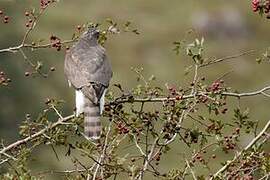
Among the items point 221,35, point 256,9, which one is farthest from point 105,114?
point 221,35

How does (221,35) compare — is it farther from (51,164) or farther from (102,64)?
(102,64)

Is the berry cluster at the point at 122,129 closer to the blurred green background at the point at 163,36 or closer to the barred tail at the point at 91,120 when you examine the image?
the barred tail at the point at 91,120

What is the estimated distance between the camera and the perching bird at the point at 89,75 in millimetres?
10791

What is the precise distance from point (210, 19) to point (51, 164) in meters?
44.0

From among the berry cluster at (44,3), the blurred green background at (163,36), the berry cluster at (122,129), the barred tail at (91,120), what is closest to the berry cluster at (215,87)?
the berry cluster at (122,129)

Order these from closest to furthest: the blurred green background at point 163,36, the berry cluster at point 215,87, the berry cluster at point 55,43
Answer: the berry cluster at point 215,87 < the berry cluster at point 55,43 < the blurred green background at point 163,36

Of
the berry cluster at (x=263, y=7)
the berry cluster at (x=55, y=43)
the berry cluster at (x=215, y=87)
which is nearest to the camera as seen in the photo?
the berry cluster at (x=263, y=7)

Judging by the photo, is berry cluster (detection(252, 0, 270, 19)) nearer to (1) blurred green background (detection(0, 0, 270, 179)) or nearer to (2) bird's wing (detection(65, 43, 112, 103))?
(2) bird's wing (detection(65, 43, 112, 103))

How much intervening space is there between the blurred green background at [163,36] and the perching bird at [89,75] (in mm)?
44764

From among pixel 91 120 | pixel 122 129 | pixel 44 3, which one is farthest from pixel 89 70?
pixel 122 129

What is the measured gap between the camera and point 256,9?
8789 millimetres

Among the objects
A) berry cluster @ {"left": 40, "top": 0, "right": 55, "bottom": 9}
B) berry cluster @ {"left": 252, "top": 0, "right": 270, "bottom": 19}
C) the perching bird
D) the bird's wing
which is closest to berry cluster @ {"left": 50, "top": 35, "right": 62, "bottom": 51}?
berry cluster @ {"left": 40, "top": 0, "right": 55, "bottom": 9}

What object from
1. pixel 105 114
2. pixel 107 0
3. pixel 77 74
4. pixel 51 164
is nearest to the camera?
pixel 105 114

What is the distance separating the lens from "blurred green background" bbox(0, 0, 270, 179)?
63788mm
